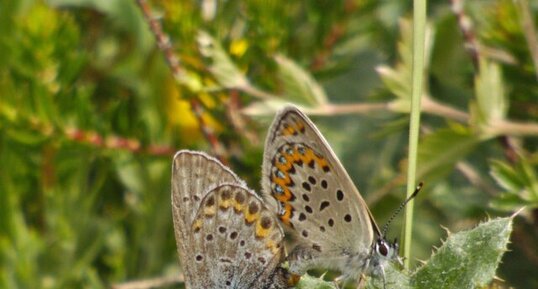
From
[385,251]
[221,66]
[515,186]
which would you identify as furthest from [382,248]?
[221,66]

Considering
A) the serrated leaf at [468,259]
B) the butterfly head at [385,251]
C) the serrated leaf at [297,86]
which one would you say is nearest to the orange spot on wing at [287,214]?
the butterfly head at [385,251]

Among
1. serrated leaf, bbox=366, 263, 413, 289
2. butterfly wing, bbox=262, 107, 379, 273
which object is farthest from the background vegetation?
serrated leaf, bbox=366, 263, 413, 289

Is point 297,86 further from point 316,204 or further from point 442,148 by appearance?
point 316,204

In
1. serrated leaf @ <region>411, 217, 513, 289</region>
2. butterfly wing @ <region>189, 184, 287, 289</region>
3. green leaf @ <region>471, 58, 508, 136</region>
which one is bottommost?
butterfly wing @ <region>189, 184, 287, 289</region>

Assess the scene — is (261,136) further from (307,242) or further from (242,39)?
(307,242)

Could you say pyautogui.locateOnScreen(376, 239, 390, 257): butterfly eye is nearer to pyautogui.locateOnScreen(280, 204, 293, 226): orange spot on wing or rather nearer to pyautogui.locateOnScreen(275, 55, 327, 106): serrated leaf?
pyautogui.locateOnScreen(280, 204, 293, 226): orange spot on wing

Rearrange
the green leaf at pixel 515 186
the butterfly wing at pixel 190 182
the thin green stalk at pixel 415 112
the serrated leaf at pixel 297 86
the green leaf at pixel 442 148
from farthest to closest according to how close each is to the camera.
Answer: the serrated leaf at pixel 297 86
the green leaf at pixel 442 148
the green leaf at pixel 515 186
the butterfly wing at pixel 190 182
the thin green stalk at pixel 415 112

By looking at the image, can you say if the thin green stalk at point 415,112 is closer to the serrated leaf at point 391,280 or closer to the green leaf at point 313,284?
the serrated leaf at point 391,280
